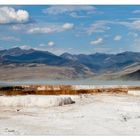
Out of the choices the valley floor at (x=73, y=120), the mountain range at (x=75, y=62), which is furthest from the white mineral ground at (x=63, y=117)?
the mountain range at (x=75, y=62)

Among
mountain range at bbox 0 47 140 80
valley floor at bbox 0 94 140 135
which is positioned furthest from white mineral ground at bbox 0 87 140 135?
mountain range at bbox 0 47 140 80

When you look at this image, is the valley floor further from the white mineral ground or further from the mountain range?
the mountain range

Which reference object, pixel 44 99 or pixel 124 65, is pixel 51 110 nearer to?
pixel 44 99

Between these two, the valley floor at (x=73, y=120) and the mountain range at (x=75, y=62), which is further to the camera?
the mountain range at (x=75, y=62)

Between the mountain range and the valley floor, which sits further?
the mountain range

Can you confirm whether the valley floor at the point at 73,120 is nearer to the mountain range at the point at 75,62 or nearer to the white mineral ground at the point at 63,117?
the white mineral ground at the point at 63,117

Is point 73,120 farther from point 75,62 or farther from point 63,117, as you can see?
point 75,62

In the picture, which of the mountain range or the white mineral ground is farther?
the mountain range
